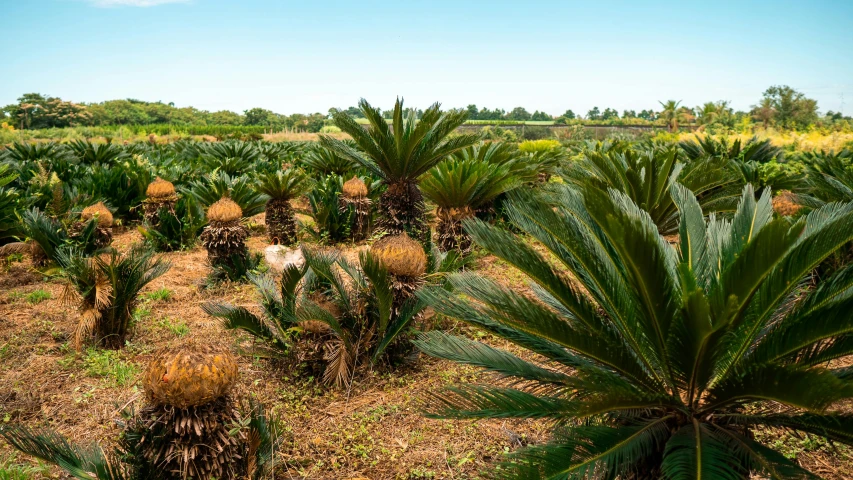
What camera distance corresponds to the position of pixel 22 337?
16.2ft

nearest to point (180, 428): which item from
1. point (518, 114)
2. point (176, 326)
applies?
point (176, 326)

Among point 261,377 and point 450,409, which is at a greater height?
point 450,409

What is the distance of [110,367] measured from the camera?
14.3 feet

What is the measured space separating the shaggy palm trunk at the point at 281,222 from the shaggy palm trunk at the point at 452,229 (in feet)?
8.24

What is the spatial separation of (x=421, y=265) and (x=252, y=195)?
500cm

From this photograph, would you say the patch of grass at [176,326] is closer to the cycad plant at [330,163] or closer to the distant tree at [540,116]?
the cycad plant at [330,163]

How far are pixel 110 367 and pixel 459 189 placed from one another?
4587mm

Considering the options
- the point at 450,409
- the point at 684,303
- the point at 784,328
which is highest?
the point at 684,303

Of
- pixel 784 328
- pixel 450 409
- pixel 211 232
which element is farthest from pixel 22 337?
pixel 784 328

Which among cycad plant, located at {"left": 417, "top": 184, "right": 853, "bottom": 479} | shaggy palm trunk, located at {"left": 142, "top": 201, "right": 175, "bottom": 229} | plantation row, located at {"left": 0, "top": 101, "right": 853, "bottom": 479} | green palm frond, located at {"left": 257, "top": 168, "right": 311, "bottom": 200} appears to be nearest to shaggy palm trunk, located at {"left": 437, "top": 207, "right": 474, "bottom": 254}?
green palm frond, located at {"left": 257, "top": 168, "right": 311, "bottom": 200}

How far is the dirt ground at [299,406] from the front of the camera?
328cm

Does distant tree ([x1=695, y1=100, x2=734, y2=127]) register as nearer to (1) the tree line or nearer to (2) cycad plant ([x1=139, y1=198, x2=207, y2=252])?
(1) the tree line

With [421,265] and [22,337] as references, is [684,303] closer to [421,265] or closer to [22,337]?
[421,265]

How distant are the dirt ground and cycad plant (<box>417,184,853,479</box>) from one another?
1017 millimetres
